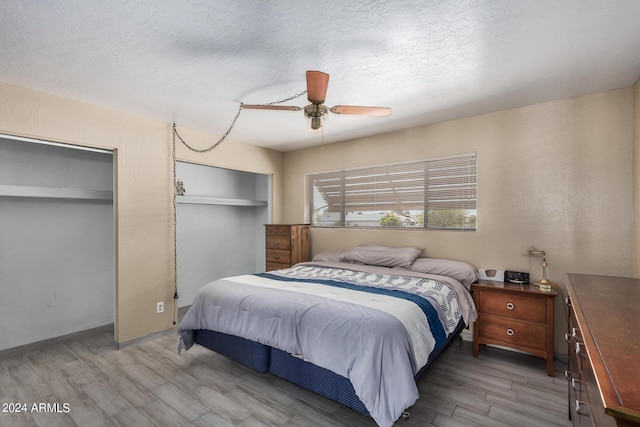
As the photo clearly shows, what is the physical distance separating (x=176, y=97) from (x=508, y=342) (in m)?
3.89

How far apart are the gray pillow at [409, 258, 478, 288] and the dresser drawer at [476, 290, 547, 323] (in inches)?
8.4

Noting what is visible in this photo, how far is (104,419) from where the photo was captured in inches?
82.7

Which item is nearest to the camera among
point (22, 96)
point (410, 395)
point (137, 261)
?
point (410, 395)

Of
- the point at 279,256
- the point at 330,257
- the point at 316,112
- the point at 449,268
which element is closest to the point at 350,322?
the point at 316,112

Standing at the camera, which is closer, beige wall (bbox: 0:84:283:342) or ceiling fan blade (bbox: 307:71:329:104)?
ceiling fan blade (bbox: 307:71:329:104)

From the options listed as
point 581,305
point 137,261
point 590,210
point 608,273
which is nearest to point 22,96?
point 137,261

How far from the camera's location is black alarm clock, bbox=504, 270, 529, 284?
3.06 m

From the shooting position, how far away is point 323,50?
6.89 ft

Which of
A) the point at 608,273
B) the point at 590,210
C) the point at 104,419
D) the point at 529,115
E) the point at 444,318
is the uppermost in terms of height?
the point at 529,115

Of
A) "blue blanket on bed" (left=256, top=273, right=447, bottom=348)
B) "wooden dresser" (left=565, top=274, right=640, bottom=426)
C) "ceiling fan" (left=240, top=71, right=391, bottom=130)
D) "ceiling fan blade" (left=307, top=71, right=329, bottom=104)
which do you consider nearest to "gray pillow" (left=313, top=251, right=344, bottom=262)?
"blue blanket on bed" (left=256, top=273, right=447, bottom=348)

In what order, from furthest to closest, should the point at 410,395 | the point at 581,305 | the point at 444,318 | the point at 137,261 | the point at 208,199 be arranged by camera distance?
the point at 208,199 → the point at 137,261 → the point at 444,318 → the point at 410,395 → the point at 581,305

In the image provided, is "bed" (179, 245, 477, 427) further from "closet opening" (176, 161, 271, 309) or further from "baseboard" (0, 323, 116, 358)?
"closet opening" (176, 161, 271, 309)

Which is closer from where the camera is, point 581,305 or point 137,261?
point 581,305

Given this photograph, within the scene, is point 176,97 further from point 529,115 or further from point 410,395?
point 529,115
